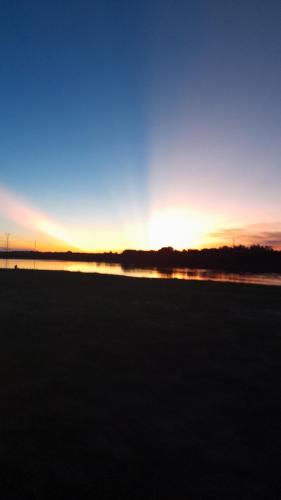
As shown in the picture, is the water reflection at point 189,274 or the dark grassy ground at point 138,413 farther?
the water reflection at point 189,274

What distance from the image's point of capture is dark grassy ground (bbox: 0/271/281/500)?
4480 millimetres

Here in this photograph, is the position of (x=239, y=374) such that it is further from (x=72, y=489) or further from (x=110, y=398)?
(x=72, y=489)

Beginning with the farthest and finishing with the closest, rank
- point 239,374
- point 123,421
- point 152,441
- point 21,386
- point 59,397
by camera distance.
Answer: point 239,374, point 21,386, point 59,397, point 123,421, point 152,441

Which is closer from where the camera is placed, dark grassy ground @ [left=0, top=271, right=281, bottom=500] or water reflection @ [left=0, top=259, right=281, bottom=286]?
dark grassy ground @ [left=0, top=271, right=281, bottom=500]

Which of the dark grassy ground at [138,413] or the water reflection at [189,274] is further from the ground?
the water reflection at [189,274]

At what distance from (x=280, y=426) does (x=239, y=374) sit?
8.82 ft

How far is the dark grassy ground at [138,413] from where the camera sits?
448cm

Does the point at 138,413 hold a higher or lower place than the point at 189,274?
lower

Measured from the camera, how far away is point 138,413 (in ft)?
20.5

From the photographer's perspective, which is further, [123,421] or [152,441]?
[123,421]

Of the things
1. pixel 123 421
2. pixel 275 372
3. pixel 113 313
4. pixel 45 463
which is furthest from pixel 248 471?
pixel 113 313

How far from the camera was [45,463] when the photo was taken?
4.75 metres

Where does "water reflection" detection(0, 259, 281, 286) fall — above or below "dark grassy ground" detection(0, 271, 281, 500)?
above

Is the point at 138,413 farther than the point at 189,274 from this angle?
No
